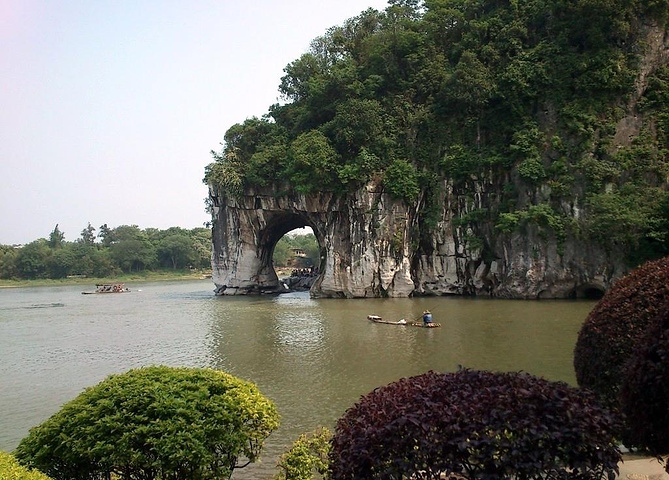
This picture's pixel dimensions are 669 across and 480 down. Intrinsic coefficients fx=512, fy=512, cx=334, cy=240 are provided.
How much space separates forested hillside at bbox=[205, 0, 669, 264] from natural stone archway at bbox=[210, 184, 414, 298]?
3.46 ft

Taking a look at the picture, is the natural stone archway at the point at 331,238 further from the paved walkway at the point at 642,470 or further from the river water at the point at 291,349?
the paved walkway at the point at 642,470

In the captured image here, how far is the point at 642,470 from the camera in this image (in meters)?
3.91

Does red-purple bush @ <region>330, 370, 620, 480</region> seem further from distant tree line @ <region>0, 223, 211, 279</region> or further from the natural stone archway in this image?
distant tree line @ <region>0, 223, 211, 279</region>

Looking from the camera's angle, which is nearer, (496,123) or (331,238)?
(496,123)

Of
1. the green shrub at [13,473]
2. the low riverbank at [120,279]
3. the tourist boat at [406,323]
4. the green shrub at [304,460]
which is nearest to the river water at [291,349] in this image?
the tourist boat at [406,323]

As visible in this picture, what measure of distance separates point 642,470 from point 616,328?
1.11m

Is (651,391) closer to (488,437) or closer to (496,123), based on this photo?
(488,437)

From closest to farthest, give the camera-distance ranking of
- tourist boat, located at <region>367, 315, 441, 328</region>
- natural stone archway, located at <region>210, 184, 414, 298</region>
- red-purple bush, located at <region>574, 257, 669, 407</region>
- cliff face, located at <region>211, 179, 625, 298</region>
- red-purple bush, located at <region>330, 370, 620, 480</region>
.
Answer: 1. red-purple bush, located at <region>330, 370, 620, 480</region>
2. red-purple bush, located at <region>574, 257, 669, 407</region>
3. tourist boat, located at <region>367, 315, 441, 328</region>
4. cliff face, located at <region>211, 179, 625, 298</region>
5. natural stone archway, located at <region>210, 184, 414, 298</region>

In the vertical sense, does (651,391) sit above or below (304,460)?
above

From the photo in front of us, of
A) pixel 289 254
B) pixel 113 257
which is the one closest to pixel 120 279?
pixel 113 257

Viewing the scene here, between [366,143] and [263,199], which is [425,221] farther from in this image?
[263,199]

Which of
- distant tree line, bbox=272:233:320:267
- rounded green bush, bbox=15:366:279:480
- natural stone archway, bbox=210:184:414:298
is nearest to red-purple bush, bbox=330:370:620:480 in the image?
rounded green bush, bbox=15:366:279:480

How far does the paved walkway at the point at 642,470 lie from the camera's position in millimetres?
3748

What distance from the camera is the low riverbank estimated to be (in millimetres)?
60812
